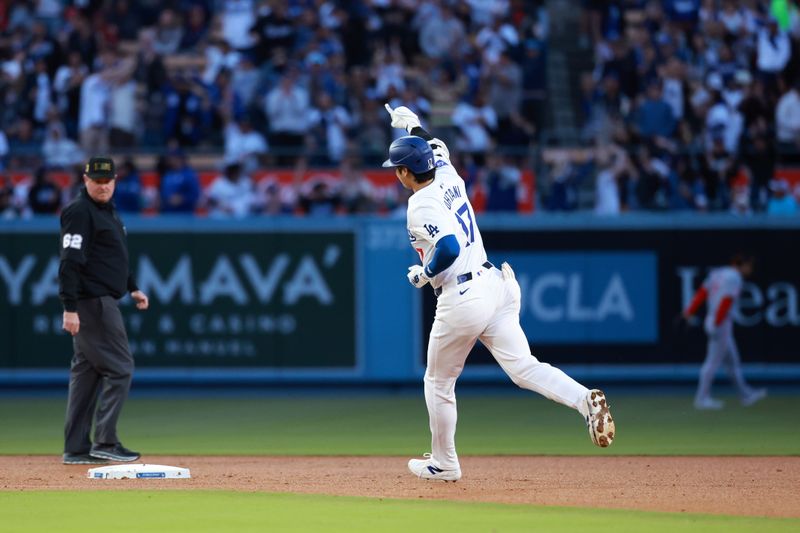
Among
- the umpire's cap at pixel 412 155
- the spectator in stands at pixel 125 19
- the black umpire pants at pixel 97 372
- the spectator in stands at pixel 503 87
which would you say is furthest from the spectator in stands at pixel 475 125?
the umpire's cap at pixel 412 155

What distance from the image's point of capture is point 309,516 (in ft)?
26.7

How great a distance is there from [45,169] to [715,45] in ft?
35.6

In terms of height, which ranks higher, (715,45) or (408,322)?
(715,45)

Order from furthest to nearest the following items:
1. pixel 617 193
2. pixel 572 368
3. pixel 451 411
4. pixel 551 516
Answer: pixel 617 193
pixel 572 368
pixel 451 411
pixel 551 516

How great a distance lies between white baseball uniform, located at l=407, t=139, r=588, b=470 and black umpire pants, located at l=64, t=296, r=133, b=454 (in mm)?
2850

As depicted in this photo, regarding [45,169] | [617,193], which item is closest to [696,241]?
[617,193]

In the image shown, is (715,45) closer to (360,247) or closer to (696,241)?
(696,241)

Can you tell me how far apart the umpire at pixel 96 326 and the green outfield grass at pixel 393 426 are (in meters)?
1.28

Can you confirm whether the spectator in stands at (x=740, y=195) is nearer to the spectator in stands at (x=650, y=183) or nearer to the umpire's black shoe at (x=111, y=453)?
the spectator in stands at (x=650, y=183)

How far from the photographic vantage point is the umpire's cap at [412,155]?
9477mm

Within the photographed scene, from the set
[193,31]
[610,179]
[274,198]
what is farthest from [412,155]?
[193,31]

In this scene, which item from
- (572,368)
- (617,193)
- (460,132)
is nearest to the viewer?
(572,368)

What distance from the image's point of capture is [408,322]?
18.3 meters

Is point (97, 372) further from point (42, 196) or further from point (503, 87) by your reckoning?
point (503, 87)
